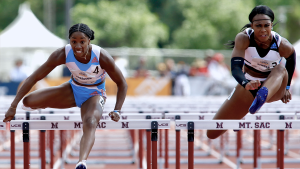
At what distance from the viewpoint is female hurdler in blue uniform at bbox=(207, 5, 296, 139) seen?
4578 mm

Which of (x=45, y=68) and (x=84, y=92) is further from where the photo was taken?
(x=84, y=92)

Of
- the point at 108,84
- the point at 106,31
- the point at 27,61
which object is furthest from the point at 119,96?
the point at 106,31

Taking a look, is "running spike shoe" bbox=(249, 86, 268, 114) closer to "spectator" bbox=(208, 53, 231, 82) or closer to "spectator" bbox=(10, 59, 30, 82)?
"spectator" bbox=(208, 53, 231, 82)

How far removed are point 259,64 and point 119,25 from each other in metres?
28.5

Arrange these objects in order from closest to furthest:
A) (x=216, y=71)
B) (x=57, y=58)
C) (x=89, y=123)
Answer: (x=89, y=123) → (x=57, y=58) → (x=216, y=71)

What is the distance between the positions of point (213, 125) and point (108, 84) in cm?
1063

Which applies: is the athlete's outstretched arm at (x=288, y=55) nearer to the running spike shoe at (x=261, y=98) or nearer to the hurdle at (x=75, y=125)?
the running spike shoe at (x=261, y=98)

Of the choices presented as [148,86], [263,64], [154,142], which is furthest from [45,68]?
[148,86]

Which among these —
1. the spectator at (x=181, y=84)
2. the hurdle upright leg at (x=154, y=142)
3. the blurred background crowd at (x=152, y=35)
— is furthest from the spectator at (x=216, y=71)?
the hurdle upright leg at (x=154, y=142)

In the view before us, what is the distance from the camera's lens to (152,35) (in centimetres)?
3375

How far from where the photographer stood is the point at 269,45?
482 cm

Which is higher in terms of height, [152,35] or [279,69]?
[152,35]

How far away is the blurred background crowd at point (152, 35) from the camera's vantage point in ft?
50.9

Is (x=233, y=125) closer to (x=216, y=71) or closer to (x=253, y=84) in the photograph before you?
(x=253, y=84)
